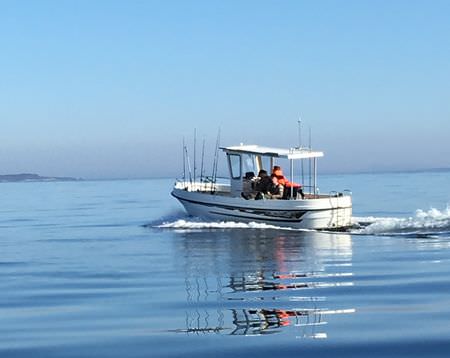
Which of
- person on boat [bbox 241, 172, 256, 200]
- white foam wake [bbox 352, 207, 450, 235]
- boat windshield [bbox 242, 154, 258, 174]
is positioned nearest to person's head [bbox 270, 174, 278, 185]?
person on boat [bbox 241, 172, 256, 200]

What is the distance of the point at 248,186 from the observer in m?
34.7

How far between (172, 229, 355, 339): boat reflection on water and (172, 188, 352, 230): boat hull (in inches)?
83.9

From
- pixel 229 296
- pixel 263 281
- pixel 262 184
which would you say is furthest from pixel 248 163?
pixel 229 296

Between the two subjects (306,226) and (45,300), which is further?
(306,226)

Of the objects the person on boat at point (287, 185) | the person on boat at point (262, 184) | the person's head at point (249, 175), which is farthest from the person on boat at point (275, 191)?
the person's head at point (249, 175)

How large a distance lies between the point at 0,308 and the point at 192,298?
127 inches

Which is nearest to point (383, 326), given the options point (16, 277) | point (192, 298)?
point (192, 298)

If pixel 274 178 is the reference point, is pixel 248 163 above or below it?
above

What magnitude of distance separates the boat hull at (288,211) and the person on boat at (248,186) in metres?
0.69

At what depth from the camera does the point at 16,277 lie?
60.9 ft

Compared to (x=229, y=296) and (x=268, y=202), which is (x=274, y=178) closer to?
(x=268, y=202)

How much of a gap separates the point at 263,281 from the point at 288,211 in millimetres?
15441

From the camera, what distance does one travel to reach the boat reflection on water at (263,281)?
11.7 m

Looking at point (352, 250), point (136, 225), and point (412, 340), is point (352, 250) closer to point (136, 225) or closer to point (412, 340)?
point (412, 340)
